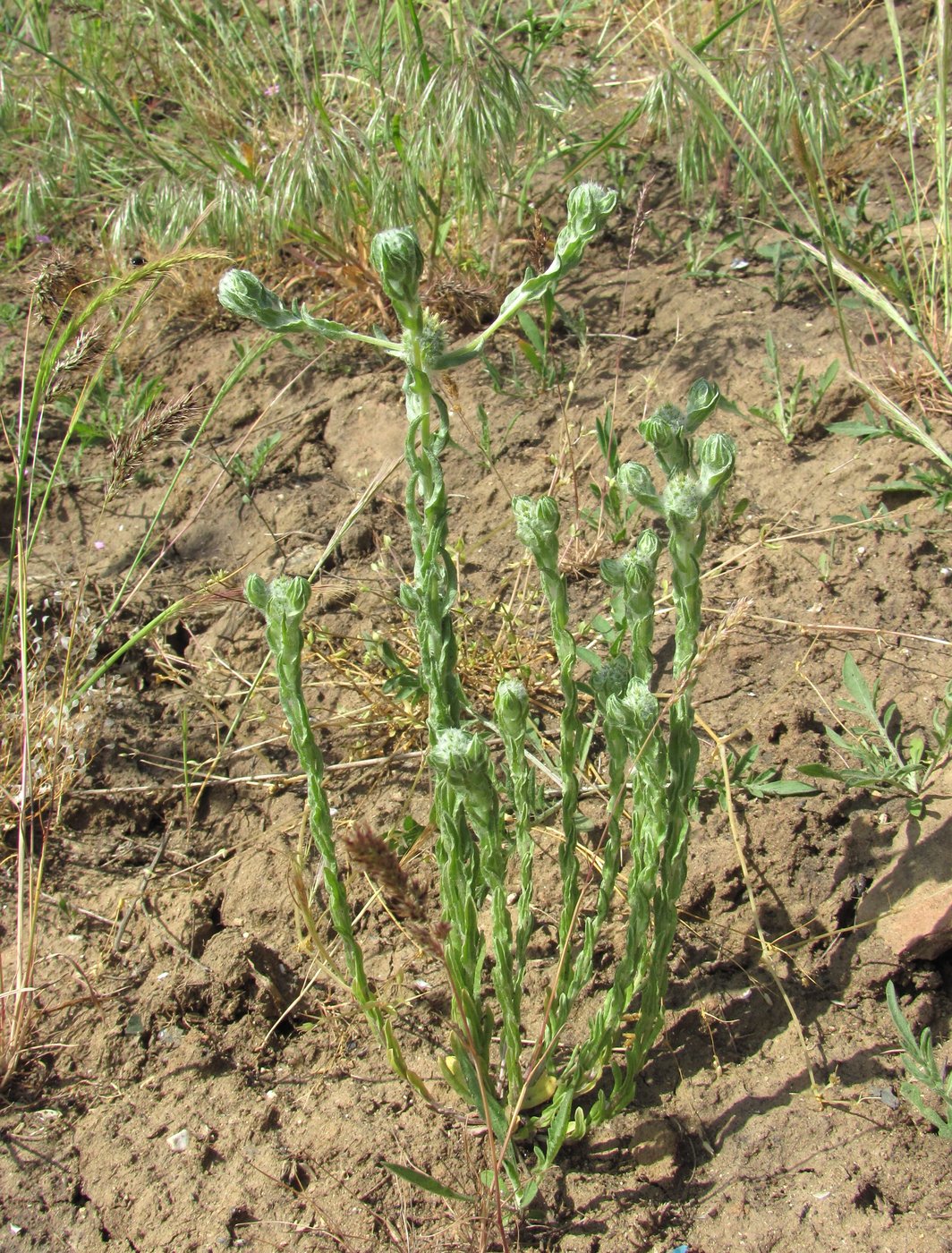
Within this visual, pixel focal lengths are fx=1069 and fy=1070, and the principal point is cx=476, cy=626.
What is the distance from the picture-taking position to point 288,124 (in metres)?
3.59

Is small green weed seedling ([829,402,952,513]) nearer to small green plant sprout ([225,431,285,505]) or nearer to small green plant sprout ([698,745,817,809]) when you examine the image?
small green plant sprout ([698,745,817,809])

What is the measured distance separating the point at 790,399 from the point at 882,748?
3.20 ft

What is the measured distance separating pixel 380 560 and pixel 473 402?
25.4 inches

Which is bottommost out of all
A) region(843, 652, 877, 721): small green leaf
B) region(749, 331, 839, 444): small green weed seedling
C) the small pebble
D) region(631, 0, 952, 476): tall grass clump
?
the small pebble

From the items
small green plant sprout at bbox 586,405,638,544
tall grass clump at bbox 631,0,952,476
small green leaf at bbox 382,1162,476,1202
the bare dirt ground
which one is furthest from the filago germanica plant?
tall grass clump at bbox 631,0,952,476

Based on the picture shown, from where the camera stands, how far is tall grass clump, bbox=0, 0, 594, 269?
2748 millimetres

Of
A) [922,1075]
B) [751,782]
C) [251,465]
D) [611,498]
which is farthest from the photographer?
[251,465]

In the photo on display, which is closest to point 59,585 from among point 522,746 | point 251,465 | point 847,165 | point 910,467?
point 251,465

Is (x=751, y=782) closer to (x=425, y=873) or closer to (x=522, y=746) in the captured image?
(x=425, y=873)

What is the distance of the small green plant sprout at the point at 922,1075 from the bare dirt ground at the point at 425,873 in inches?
3.6

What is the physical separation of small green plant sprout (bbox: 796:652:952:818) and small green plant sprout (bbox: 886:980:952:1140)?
16.9 inches


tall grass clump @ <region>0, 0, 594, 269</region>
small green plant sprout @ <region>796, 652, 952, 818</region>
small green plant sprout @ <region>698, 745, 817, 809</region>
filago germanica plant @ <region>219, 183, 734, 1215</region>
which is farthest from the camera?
tall grass clump @ <region>0, 0, 594, 269</region>

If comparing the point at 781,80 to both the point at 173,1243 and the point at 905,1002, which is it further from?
the point at 173,1243

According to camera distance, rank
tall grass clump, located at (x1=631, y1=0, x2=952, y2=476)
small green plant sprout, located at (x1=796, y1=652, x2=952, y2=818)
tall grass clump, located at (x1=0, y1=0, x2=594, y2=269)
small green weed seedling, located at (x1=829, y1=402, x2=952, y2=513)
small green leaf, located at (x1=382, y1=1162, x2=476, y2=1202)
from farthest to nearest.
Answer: tall grass clump, located at (x1=0, y1=0, x2=594, y2=269) < tall grass clump, located at (x1=631, y1=0, x2=952, y2=476) < small green weed seedling, located at (x1=829, y1=402, x2=952, y2=513) < small green plant sprout, located at (x1=796, y1=652, x2=952, y2=818) < small green leaf, located at (x1=382, y1=1162, x2=476, y2=1202)
